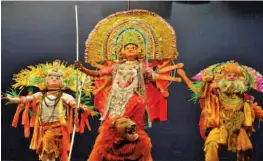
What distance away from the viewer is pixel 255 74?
162 inches

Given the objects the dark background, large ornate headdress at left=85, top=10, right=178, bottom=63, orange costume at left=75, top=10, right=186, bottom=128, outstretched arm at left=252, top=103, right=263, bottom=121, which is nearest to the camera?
orange costume at left=75, top=10, right=186, bottom=128

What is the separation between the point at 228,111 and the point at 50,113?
143 cm

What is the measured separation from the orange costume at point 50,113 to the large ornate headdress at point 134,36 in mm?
465

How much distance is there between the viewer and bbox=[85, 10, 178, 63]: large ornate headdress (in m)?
3.81

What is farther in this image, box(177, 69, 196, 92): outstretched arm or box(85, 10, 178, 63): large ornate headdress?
box(177, 69, 196, 92): outstretched arm

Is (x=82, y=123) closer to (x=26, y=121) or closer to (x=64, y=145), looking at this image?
(x=64, y=145)

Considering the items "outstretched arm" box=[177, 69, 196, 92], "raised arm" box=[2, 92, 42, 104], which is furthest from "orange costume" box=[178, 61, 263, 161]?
"raised arm" box=[2, 92, 42, 104]

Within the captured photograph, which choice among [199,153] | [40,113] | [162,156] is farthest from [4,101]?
[199,153]

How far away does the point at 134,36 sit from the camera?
3.80m

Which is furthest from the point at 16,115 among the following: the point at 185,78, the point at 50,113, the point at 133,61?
the point at 185,78

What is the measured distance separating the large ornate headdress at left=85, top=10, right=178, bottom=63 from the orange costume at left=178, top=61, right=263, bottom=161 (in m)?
0.42

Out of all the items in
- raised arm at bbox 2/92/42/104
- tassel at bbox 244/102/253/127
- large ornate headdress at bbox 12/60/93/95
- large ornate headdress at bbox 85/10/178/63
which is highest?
large ornate headdress at bbox 85/10/178/63

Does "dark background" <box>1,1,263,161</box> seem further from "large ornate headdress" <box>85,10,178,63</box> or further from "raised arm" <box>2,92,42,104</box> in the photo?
"large ornate headdress" <box>85,10,178,63</box>

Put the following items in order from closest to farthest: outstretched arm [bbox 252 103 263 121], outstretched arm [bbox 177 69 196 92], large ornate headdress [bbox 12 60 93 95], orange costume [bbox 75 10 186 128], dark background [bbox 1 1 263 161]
A: orange costume [bbox 75 10 186 128], outstretched arm [bbox 252 103 263 121], outstretched arm [bbox 177 69 196 92], large ornate headdress [bbox 12 60 93 95], dark background [bbox 1 1 263 161]
